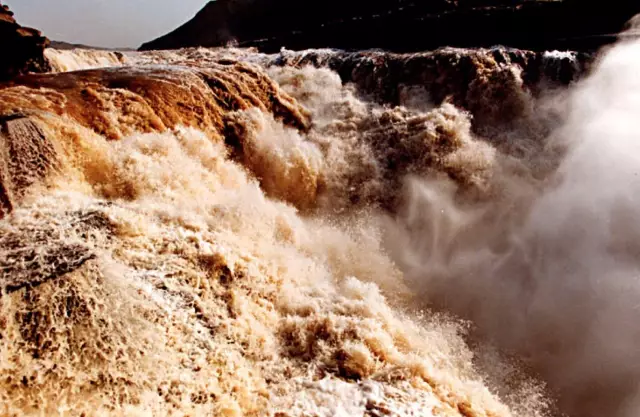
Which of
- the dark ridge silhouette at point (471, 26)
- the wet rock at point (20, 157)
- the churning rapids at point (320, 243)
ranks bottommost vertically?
the churning rapids at point (320, 243)

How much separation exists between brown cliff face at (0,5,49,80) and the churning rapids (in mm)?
1258

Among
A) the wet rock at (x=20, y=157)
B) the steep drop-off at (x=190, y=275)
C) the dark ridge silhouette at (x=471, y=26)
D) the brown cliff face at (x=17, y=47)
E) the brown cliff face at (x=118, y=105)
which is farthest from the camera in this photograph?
the dark ridge silhouette at (x=471, y=26)

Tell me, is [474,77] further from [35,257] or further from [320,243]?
[35,257]

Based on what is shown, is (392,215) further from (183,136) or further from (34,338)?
(34,338)

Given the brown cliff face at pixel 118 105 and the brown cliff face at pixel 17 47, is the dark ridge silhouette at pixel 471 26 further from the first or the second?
the brown cliff face at pixel 17 47

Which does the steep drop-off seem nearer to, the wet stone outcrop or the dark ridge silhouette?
the wet stone outcrop

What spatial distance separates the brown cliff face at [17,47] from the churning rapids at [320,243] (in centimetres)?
126

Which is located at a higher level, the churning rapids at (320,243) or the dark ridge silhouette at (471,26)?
the dark ridge silhouette at (471,26)

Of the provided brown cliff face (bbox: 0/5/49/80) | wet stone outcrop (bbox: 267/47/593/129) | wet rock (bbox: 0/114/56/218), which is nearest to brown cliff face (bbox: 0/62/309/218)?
wet rock (bbox: 0/114/56/218)

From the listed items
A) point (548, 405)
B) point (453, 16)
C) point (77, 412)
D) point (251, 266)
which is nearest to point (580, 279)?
point (548, 405)

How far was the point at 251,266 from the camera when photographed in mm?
4445

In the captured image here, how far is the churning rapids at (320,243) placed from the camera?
313 cm

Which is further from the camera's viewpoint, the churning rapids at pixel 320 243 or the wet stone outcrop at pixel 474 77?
the wet stone outcrop at pixel 474 77

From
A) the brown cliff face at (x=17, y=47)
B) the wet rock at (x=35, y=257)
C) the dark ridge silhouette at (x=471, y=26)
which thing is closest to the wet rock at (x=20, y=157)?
the wet rock at (x=35, y=257)
